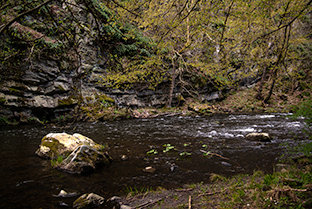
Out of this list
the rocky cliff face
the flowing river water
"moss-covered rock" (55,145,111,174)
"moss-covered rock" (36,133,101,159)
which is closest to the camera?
the flowing river water

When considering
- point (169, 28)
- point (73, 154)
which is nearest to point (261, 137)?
point (169, 28)

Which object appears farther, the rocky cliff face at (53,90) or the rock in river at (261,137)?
the rocky cliff face at (53,90)

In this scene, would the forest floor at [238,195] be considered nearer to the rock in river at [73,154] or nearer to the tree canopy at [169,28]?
the rock in river at [73,154]

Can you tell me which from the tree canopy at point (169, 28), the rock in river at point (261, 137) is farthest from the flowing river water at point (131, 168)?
the tree canopy at point (169, 28)

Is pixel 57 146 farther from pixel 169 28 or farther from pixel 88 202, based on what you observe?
pixel 169 28

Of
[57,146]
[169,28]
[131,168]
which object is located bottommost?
[131,168]

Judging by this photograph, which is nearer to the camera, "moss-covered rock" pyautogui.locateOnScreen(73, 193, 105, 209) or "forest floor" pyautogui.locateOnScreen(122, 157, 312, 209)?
"forest floor" pyautogui.locateOnScreen(122, 157, 312, 209)

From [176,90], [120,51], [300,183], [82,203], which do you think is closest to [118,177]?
[82,203]

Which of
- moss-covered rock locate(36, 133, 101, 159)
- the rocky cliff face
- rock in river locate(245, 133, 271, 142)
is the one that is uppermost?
the rocky cliff face

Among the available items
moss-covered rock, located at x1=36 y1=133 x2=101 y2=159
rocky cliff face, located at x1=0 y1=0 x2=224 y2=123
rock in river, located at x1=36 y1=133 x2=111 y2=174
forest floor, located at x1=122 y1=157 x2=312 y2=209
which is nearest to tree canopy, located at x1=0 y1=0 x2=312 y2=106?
rocky cliff face, located at x1=0 y1=0 x2=224 y2=123

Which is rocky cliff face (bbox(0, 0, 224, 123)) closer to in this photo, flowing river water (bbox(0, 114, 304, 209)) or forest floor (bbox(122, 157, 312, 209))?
flowing river water (bbox(0, 114, 304, 209))

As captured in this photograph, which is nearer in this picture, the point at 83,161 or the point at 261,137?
the point at 83,161

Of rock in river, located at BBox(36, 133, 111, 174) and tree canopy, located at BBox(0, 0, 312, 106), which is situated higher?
tree canopy, located at BBox(0, 0, 312, 106)

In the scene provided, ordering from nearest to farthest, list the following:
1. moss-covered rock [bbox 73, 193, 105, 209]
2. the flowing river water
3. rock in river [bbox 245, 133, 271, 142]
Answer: moss-covered rock [bbox 73, 193, 105, 209] → the flowing river water → rock in river [bbox 245, 133, 271, 142]
